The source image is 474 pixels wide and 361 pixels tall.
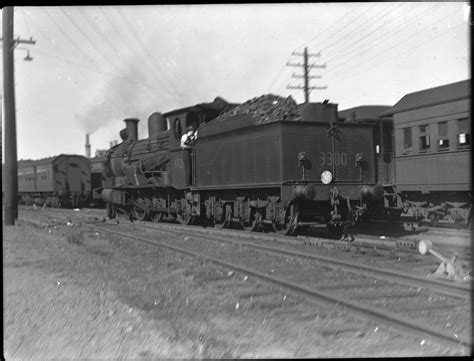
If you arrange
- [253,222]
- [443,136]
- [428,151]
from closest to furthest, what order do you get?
[443,136] → [253,222] → [428,151]

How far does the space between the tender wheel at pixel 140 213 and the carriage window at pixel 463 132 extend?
29.9 ft

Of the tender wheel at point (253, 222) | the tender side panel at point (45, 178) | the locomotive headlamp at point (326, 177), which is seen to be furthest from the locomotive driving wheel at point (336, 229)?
the tender side panel at point (45, 178)

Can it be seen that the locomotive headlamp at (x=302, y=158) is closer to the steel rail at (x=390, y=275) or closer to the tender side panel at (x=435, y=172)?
the steel rail at (x=390, y=275)

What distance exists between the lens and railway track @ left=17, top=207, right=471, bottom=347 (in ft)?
12.6

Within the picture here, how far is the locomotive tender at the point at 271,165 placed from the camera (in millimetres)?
9578

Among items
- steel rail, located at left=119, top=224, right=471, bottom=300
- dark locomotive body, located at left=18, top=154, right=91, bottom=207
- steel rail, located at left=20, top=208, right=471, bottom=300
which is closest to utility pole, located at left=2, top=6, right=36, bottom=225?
steel rail, located at left=20, top=208, right=471, bottom=300

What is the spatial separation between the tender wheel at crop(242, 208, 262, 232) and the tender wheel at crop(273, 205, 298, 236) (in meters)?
0.48

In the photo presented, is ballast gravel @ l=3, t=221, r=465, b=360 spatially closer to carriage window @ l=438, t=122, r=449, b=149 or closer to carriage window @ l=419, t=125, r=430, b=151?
carriage window @ l=438, t=122, r=449, b=149

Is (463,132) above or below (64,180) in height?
above

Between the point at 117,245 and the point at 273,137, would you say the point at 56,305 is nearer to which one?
the point at 117,245

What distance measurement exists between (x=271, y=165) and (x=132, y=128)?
8.35 m

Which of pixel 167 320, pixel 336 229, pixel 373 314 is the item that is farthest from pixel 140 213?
pixel 373 314

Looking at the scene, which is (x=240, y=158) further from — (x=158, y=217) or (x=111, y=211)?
(x=111, y=211)

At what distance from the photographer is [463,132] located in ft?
32.8
